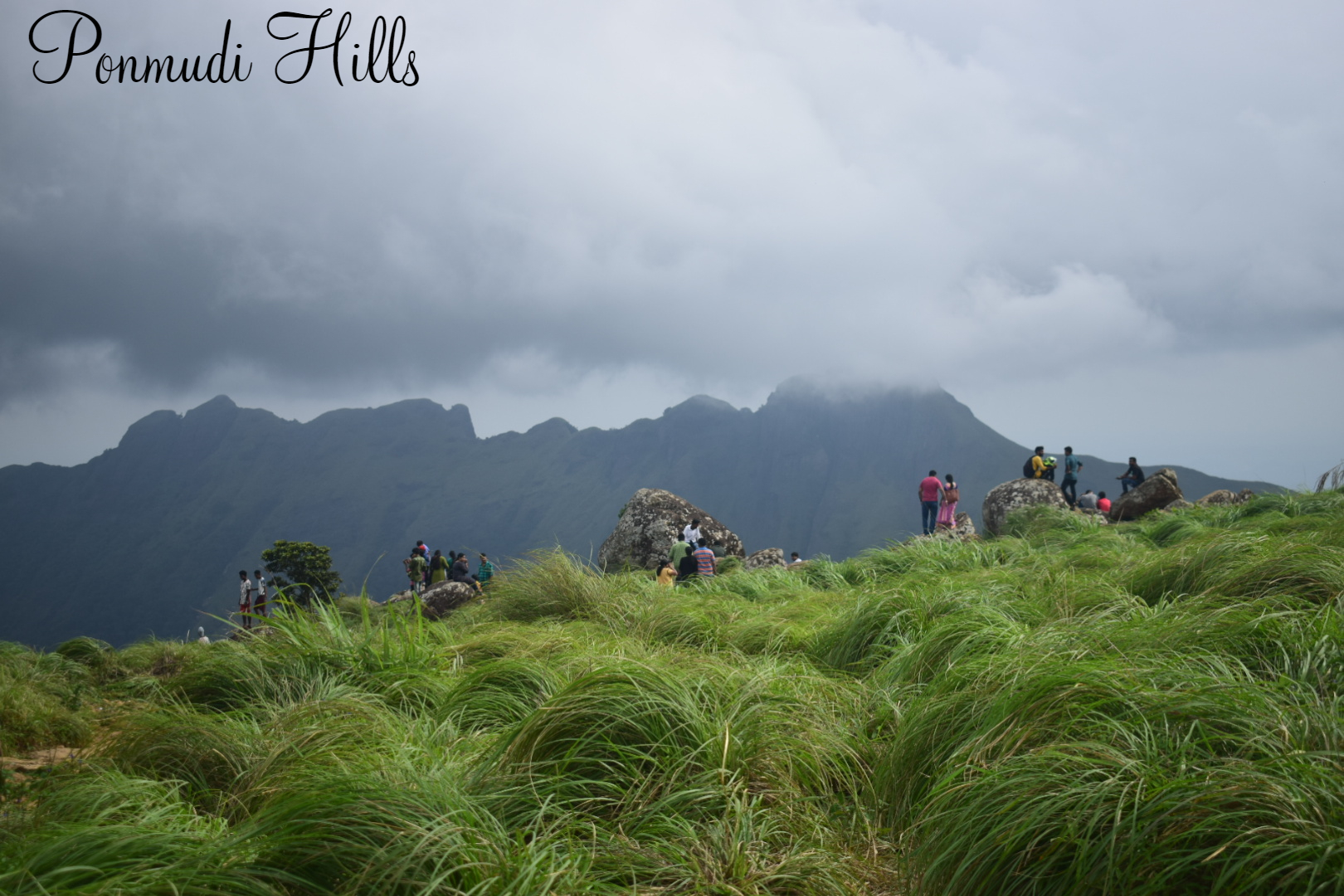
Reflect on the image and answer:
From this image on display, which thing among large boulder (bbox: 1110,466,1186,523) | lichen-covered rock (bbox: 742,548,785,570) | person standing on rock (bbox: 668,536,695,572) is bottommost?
lichen-covered rock (bbox: 742,548,785,570)

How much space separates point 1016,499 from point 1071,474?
8.90 feet

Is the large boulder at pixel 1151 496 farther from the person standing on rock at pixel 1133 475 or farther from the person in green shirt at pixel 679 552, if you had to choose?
the person in green shirt at pixel 679 552

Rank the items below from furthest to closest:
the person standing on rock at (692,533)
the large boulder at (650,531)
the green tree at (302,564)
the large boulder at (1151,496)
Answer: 1. the green tree at (302,564)
2. the large boulder at (650,531)
3. the large boulder at (1151,496)
4. the person standing on rock at (692,533)

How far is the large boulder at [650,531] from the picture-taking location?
15172 mm

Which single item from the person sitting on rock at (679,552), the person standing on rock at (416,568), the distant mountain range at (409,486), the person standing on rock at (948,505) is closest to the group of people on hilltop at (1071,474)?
the person standing on rock at (948,505)

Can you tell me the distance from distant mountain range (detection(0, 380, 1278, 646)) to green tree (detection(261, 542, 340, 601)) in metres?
71.7

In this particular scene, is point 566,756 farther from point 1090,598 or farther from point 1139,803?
point 1090,598

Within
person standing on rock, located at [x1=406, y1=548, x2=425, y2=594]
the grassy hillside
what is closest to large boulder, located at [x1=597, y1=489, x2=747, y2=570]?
person standing on rock, located at [x1=406, y1=548, x2=425, y2=594]

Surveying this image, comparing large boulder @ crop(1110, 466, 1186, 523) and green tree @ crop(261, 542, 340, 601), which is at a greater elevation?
large boulder @ crop(1110, 466, 1186, 523)

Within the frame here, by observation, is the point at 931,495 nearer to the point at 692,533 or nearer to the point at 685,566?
the point at 692,533

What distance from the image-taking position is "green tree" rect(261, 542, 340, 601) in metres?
Answer: 21.4

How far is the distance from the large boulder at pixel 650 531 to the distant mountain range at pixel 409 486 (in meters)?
74.8

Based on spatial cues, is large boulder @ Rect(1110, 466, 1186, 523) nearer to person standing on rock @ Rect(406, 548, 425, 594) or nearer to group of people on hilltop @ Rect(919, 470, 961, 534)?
group of people on hilltop @ Rect(919, 470, 961, 534)

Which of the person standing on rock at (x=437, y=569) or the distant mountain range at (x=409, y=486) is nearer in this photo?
the person standing on rock at (x=437, y=569)
